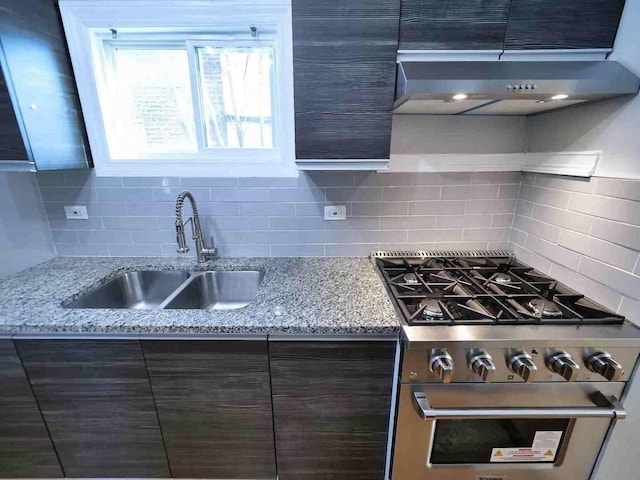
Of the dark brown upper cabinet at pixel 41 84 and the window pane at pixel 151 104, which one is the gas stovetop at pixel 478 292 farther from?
the dark brown upper cabinet at pixel 41 84

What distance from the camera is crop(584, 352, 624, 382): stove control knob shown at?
84 centimetres

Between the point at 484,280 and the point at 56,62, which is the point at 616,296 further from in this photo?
the point at 56,62

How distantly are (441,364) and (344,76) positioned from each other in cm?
108

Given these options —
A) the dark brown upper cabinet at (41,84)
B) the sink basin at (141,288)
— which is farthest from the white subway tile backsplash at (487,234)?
the dark brown upper cabinet at (41,84)

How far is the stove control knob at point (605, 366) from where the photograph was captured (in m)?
0.84

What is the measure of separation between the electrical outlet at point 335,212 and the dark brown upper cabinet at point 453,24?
0.75 m

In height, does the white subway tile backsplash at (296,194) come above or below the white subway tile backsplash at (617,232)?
above

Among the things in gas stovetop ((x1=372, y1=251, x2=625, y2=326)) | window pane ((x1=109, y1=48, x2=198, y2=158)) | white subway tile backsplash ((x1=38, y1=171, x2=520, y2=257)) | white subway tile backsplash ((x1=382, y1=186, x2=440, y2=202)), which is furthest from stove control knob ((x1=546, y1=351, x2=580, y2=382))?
window pane ((x1=109, y1=48, x2=198, y2=158))

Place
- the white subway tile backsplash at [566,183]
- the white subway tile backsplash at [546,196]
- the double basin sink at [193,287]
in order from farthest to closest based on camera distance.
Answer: the double basin sink at [193,287] < the white subway tile backsplash at [546,196] < the white subway tile backsplash at [566,183]

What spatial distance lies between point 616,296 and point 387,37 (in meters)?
1.28

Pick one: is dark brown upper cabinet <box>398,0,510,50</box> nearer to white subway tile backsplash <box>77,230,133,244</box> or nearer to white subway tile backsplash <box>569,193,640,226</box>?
white subway tile backsplash <box>569,193,640,226</box>

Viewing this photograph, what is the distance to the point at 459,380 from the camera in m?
0.92

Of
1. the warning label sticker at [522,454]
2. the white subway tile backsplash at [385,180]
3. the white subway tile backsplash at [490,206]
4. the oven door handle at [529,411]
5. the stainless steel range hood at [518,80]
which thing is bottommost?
the warning label sticker at [522,454]

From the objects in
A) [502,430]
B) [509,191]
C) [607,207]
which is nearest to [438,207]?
[509,191]
